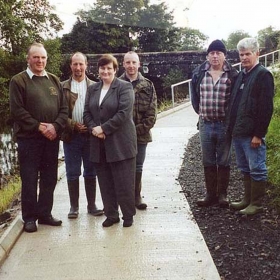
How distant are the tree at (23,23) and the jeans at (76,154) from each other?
15.9m

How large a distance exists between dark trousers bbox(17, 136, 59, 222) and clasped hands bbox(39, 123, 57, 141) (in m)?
0.13

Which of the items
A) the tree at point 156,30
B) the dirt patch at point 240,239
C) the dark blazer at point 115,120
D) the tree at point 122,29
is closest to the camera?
the dirt patch at point 240,239

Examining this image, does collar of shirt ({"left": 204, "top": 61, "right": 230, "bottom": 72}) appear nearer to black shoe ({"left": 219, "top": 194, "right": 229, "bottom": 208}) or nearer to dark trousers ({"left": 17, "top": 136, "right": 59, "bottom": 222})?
black shoe ({"left": 219, "top": 194, "right": 229, "bottom": 208})

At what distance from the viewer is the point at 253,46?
4.43 m

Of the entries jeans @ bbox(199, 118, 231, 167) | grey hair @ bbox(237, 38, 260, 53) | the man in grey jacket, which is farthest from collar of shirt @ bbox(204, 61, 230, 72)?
the man in grey jacket

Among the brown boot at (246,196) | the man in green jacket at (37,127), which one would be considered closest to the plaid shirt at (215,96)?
the brown boot at (246,196)

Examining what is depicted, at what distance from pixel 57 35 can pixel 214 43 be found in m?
19.3

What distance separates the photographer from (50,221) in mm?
4680

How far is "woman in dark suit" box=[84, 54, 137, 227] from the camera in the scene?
434 centimetres

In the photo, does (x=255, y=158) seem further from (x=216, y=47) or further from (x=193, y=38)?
(x=193, y=38)

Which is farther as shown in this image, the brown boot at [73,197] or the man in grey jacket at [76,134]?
the brown boot at [73,197]

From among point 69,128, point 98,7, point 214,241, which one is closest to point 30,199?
point 69,128

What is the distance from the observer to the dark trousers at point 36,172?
4.46 m

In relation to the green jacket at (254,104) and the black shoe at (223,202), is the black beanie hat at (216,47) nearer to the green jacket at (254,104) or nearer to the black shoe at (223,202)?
the green jacket at (254,104)
